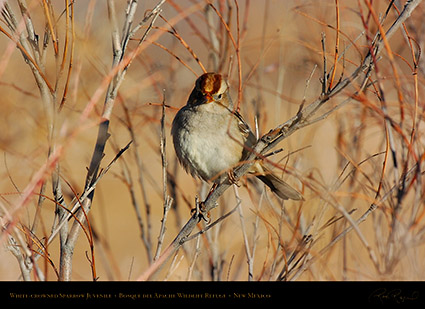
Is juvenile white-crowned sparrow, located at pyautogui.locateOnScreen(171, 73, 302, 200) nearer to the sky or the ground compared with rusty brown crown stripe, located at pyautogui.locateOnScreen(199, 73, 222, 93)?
nearer to the ground

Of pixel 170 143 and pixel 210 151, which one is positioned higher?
pixel 210 151

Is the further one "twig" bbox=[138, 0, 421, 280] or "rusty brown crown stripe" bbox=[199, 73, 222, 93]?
"rusty brown crown stripe" bbox=[199, 73, 222, 93]

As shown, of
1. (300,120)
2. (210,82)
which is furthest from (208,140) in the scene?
(300,120)
